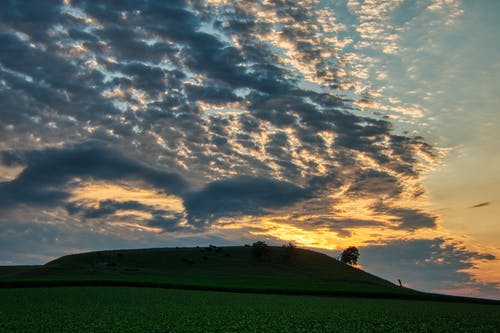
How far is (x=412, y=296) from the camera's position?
76812 mm

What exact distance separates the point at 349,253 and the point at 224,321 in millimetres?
125844

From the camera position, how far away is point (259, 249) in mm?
126250

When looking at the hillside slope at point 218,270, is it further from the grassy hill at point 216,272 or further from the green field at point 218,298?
the green field at point 218,298

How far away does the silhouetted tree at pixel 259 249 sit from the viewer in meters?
125

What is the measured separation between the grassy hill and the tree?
17015 mm

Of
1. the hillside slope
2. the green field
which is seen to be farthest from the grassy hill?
the green field

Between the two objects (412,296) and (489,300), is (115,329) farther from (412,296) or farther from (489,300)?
(489,300)

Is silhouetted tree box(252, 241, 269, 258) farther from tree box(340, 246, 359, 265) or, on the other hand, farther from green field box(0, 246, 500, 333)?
tree box(340, 246, 359, 265)

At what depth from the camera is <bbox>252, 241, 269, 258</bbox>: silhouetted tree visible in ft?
411

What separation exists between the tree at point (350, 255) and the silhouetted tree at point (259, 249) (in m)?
36.5

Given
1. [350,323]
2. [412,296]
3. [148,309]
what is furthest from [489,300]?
[148,309]

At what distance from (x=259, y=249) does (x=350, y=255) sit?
40544 mm

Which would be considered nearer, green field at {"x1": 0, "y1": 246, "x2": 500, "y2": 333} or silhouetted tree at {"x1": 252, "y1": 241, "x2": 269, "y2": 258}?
green field at {"x1": 0, "y1": 246, "x2": 500, "y2": 333}

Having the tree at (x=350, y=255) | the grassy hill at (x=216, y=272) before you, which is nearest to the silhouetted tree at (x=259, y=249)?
the grassy hill at (x=216, y=272)
